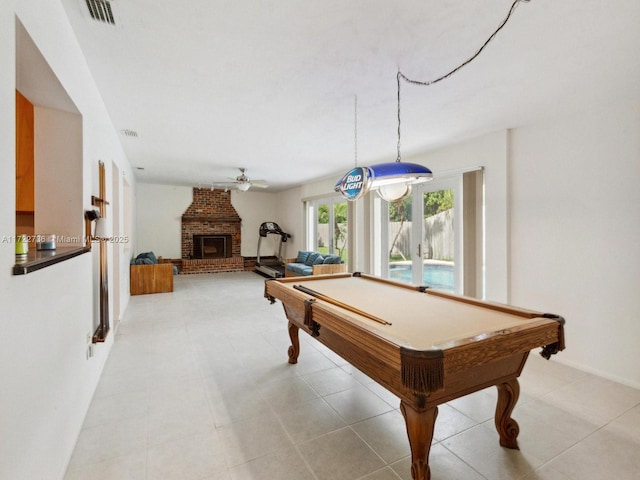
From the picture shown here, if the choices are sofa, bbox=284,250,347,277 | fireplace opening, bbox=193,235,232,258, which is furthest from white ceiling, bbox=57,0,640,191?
fireplace opening, bbox=193,235,232,258

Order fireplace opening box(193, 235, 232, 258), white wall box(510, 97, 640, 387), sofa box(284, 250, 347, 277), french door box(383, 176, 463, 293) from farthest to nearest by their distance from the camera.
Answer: fireplace opening box(193, 235, 232, 258) < sofa box(284, 250, 347, 277) < french door box(383, 176, 463, 293) < white wall box(510, 97, 640, 387)

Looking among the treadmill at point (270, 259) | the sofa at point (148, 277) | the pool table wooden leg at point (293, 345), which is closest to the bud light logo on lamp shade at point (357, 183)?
the pool table wooden leg at point (293, 345)

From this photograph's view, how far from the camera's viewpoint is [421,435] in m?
1.55

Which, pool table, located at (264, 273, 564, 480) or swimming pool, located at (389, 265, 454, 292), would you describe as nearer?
pool table, located at (264, 273, 564, 480)

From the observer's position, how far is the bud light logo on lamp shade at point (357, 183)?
2.43 m

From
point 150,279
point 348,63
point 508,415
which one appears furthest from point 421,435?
point 150,279

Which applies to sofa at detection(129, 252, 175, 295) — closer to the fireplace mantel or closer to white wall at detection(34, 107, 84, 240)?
the fireplace mantel

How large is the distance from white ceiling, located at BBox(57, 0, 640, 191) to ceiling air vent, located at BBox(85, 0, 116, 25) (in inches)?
1.8

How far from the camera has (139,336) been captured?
3941 mm

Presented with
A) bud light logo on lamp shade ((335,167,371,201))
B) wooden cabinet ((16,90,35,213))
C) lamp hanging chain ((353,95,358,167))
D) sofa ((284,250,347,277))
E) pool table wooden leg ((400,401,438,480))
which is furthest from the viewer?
sofa ((284,250,347,277))

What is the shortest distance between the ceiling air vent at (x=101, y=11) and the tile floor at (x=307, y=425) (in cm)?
262

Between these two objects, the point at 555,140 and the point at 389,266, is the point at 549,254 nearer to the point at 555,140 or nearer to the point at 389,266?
the point at 555,140

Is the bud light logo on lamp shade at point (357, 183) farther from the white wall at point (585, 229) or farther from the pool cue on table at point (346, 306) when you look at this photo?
the white wall at point (585, 229)

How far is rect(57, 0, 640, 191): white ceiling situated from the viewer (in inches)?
69.8
